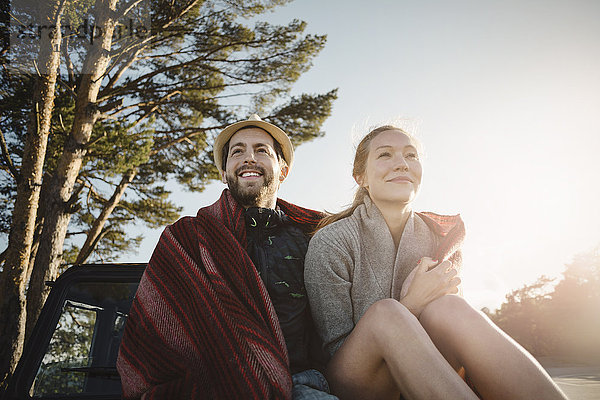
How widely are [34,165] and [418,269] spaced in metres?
6.91

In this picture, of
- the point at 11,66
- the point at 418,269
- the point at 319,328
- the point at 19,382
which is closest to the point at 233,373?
the point at 319,328

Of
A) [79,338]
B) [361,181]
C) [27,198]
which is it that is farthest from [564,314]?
[27,198]

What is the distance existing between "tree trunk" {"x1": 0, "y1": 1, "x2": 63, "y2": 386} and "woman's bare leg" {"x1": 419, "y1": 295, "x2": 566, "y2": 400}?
21.1 ft

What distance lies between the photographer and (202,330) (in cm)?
148

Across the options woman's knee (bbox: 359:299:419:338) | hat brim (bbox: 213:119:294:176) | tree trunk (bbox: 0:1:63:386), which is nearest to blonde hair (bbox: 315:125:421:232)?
hat brim (bbox: 213:119:294:176)

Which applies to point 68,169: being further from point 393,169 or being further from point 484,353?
point 484,353

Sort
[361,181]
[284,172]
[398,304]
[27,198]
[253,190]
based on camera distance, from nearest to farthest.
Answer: [398,304]
[253,190]
[361,181]
[284,172]
[27,198]

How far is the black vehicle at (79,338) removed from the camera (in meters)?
1.71

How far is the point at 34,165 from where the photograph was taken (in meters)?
6.29

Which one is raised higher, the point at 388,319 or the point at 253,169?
the point at 253,169

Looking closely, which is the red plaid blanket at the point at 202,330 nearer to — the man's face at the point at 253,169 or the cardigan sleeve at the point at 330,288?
the cardigan sleeve at the point at 330,288

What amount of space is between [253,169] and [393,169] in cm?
80

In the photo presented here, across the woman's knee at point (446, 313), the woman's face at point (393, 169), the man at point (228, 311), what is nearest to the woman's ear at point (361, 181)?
the woman's face at point (393, 169)

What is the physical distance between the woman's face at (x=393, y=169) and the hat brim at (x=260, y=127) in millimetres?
668
